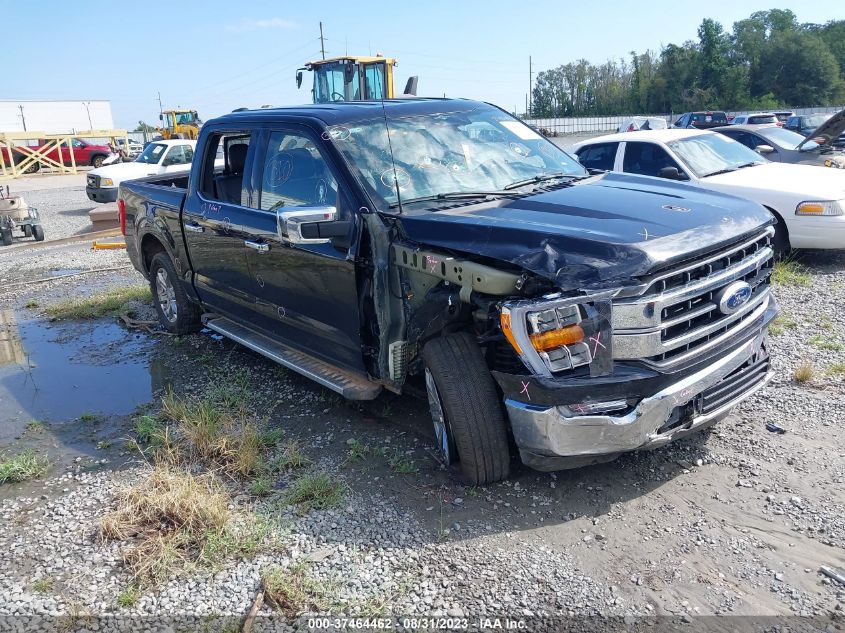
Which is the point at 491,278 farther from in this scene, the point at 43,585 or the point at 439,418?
the point at 43,585

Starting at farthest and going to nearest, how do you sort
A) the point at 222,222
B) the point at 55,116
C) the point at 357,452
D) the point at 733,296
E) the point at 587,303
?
the point at 55,116, the point at 222,222, the point at 357,452, the point at 733,296, the point at 587,303

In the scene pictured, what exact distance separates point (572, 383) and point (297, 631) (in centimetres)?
160

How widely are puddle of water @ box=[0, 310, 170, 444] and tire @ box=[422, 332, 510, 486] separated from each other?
9.89 ft

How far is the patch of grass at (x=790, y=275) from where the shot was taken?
7.30 metres

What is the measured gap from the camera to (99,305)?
8.39 meters

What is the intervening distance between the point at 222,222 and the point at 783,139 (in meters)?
10.9

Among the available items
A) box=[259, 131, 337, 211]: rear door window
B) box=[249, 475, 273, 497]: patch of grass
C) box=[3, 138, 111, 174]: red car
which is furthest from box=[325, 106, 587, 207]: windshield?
box=[3, 138, 111, 174]: red car

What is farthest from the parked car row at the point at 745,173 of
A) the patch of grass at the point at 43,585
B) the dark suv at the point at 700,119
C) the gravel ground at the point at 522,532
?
the dark suv at the point at 700,119

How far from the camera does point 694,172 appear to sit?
27.3 ft

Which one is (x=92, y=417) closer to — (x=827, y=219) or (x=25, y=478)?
(x=25, y=478)

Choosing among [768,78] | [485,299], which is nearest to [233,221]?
[485,299]

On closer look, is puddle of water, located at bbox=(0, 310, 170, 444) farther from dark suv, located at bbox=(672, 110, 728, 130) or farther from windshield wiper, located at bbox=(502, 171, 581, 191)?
dark suv, located at bbox=(672, 110, 728, 130)

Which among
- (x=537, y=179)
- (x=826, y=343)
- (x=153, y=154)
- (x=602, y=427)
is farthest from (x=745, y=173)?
(x=153, y=154)

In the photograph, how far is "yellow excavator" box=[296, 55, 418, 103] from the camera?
18.1 metres
